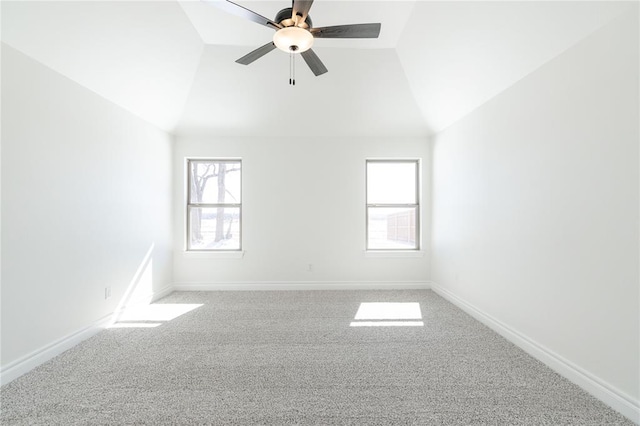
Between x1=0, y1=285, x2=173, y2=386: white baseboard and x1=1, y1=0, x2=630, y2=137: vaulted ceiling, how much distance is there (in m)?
2.32

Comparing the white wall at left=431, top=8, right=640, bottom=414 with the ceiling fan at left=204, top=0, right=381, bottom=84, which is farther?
the ceiling fan at left=204, top=0, right=381, bottom=84

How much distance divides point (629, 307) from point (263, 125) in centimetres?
427

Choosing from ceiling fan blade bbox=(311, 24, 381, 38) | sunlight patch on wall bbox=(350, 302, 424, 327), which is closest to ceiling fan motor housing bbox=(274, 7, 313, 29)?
ceiling fan blade bbox=(311, 24, 381, 38)

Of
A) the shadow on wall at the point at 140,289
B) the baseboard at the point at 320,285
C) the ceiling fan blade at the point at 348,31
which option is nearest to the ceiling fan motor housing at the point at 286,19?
the ceiling fan blade at the point at 348,31

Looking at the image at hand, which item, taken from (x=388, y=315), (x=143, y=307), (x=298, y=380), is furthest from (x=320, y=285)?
(x=298, y=380)

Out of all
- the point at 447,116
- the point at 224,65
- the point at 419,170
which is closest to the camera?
the point at 224,65

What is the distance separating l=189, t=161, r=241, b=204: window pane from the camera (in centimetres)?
483

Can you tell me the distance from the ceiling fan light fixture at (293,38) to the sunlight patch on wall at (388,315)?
2.68 meters

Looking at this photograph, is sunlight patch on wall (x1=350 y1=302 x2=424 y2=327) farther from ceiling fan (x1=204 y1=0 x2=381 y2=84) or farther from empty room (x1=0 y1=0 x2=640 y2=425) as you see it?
ceiling fan (x1=204 y1=0 x2=381 y2=84)

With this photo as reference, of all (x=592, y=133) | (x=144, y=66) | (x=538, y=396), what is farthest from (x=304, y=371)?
(x=144, y=66)

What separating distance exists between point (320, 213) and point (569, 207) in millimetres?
3129

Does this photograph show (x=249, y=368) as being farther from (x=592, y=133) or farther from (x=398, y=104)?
(x=398, y=104)

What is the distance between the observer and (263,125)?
14.8 feet

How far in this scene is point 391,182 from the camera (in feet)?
15.9
